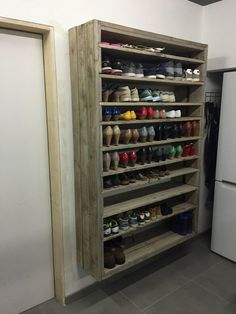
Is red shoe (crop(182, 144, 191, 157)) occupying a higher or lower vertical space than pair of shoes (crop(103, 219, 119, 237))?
higher

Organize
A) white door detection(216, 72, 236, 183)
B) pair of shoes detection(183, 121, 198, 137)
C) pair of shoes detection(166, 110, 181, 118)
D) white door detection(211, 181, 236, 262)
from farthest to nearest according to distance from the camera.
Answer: white door detection(211, 181, 236, 262) → white door detection(216, 72, 236, 183) → pair of shoes detection(183, 121, 198, 137) → pair of shoes detection(166, 110, 181, 118)

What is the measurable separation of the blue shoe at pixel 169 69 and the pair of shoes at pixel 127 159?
708 mm

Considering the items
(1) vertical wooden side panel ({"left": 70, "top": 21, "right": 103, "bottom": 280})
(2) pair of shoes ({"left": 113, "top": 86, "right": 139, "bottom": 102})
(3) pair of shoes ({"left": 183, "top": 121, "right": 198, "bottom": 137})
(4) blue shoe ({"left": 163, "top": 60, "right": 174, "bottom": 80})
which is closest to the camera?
(1) vertical wooden side panel ({"left": 70, "top": 21, "right": 103, "bottom": 280})

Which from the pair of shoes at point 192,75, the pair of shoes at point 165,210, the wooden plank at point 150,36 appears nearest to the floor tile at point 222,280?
the pair of shoes at point 165,210

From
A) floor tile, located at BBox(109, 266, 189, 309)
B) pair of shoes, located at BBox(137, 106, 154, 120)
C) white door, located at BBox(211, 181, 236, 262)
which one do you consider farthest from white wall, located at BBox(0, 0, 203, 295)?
white door, located at BBox(211, 181, 236, 262)

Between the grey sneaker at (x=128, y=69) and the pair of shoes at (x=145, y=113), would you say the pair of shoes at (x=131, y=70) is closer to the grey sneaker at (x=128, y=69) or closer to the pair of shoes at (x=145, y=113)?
the grey sneaker at (x=128, y=69)

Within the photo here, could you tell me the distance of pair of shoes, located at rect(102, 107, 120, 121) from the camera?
6.17 feet

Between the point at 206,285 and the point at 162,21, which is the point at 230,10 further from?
the point at 206,285

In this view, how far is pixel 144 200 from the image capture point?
2.21 m

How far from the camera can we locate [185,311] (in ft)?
6.90

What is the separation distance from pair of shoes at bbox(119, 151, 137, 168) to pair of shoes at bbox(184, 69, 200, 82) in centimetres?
87

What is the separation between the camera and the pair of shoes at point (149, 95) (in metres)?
2.11

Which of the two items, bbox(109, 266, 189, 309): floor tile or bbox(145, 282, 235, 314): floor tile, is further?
bbox(109, 266, 189, 309): floor tile

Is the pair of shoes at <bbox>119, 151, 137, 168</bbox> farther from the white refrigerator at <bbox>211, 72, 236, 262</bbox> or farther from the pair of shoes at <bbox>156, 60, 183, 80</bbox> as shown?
the white refrigerator at <bbox>211, 72, 236, 262</bbox>
